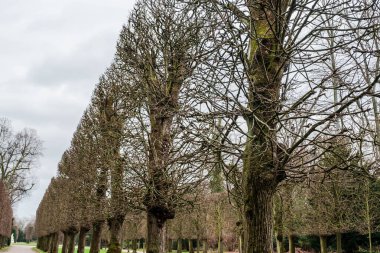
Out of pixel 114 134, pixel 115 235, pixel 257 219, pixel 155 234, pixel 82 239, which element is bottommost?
pixel 82 239

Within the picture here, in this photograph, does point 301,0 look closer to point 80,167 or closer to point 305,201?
point 80,167

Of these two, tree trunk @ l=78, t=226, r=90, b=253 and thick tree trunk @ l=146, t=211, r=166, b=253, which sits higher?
thick tree trunk @ l=146, t=211, r=166, b=253

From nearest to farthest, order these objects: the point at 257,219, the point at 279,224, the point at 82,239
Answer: the point at 257,219
the point at 82,239
the point at 279,224

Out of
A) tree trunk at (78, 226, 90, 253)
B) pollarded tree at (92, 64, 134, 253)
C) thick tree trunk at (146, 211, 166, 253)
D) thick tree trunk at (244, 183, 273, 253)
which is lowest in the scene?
tree trunk at (78, 226, 90, 253)

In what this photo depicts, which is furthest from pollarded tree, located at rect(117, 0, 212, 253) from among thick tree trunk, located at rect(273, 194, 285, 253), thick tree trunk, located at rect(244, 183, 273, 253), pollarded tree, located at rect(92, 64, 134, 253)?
thick tree trunk, located at rect(273, 194, 285, 253)

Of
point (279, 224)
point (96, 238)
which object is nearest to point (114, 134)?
point (96, 238)

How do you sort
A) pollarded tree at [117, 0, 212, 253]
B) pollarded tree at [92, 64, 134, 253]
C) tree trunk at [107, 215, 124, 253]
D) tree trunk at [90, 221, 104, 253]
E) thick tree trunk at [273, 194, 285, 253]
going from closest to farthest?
pollarded tree at [117, 0, 212, 253], pollarded tree at [92, 64, 134, 253], tree trunk at [107, 215, 124, 253], tree trunk at [90, 221, 104, 253], thick tree trunk at [273, 194, 285, 253]

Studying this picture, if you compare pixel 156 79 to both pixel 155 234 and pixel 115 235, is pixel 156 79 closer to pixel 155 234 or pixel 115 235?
pixel 155 234

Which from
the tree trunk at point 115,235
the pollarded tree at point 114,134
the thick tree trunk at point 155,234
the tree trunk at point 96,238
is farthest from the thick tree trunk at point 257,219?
the tree trunk at point 96,238

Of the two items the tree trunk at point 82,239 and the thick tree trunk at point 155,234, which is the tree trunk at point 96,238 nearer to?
the tree trunk at point 82,239

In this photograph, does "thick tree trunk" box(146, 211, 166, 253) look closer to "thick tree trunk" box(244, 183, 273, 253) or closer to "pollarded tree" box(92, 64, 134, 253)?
"pollarded tree" box(92, 64, 134, 253)

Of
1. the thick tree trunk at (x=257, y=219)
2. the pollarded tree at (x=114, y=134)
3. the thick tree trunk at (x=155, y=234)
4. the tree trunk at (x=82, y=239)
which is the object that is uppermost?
the pollarded tree at (x=114, y=134)

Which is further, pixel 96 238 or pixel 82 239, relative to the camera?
pixel 82 239

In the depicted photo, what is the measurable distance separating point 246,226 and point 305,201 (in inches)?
725
